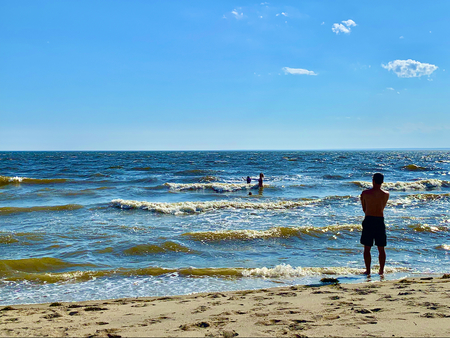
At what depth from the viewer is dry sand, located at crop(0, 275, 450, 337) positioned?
3387 mm

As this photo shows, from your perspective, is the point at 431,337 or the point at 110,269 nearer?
the point at 431,337

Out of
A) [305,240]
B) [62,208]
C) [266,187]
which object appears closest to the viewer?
[305,240]

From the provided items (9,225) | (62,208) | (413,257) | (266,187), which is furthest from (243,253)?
(266,187)

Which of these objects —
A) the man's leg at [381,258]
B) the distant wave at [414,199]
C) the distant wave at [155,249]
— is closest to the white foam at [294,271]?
the man's leg at [381,258]

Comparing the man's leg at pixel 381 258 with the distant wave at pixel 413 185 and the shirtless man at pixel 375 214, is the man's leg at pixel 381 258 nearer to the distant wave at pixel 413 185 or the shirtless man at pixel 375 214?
the shirtless man at pixel 375 214

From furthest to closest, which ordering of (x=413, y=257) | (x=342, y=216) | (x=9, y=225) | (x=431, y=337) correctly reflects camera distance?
1. (x=342, y=216)
2. (x=9, y=225)
3. (x=413, y=257)
4. (x=431, y=337)

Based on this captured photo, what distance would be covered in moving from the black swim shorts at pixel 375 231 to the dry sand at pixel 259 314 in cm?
110

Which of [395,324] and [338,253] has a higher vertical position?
[395,324]

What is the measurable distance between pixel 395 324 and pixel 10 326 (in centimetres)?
419

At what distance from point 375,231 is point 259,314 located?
350 centimetres

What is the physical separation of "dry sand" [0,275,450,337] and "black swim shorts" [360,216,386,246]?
3.60 ft

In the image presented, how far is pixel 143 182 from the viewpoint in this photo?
93.9 ft

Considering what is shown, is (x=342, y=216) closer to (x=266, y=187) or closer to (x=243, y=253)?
(x=243, y=253)

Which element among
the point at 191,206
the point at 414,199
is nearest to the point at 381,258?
the point at 191,206
